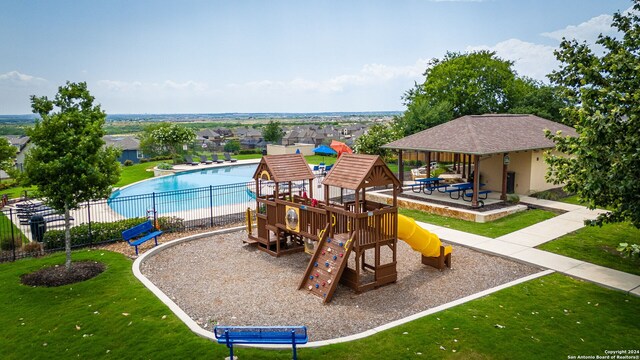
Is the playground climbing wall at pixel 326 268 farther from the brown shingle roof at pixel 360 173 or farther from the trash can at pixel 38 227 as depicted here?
the trash can at pixel 38 227

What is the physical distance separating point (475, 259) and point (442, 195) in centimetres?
1052

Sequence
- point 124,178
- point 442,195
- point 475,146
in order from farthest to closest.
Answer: point 124,178
point 442,195
point 475,146

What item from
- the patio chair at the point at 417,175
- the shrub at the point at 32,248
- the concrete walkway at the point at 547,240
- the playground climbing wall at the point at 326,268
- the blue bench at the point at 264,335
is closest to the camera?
the blue bench at the point at 264,335

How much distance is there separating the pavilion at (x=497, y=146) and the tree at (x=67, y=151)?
16.7 m

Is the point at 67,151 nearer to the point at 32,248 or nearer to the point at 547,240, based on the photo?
the point at 32,248

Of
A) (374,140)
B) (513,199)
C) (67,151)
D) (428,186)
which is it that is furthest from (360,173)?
(374,140)

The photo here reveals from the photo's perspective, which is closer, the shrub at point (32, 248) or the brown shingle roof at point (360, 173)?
the brown shingle roof at point (360, 173)

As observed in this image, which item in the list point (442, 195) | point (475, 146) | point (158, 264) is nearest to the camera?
point (158, 264)

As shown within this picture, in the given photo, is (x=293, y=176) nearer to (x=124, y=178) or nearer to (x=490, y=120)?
(x=490, y=120)

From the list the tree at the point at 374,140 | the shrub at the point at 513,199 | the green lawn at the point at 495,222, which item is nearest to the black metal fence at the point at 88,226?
the green lawn at the point at 495,222

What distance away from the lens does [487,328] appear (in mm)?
9922

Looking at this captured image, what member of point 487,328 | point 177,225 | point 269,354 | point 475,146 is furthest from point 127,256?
point 475,146

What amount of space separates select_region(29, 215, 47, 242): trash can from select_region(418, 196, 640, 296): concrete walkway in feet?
54.7

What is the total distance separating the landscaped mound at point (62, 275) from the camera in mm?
13086
